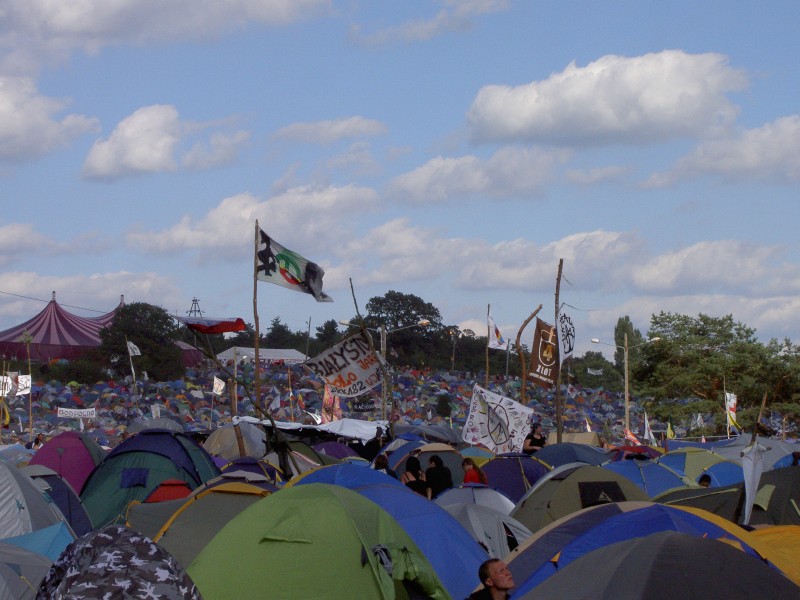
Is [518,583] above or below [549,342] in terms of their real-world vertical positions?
below

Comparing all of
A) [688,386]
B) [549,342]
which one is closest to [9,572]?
[549,342]

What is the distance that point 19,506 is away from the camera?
46.1ft

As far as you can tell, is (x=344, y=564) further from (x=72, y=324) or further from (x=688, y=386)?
(x=72, y=324)

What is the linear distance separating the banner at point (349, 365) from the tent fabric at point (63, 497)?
5.48 m

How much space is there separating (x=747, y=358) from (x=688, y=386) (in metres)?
2.71

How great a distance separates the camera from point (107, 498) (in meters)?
18.3

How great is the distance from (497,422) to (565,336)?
135 inches

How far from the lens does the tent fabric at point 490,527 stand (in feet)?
39.8

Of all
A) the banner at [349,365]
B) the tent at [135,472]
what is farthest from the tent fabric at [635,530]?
the banner at [349,365]

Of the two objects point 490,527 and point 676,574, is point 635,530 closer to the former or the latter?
point 676,574

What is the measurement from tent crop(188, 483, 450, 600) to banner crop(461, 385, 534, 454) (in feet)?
52.2

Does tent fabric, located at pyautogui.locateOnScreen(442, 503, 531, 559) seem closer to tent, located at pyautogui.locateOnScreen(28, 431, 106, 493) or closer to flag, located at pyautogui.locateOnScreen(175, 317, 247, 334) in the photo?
flag, located at pyautogui.locateOnScreen(175, 317, 247, 334)

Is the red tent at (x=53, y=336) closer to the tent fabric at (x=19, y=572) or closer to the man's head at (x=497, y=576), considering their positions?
the tent fabric at (x=19, y=572)

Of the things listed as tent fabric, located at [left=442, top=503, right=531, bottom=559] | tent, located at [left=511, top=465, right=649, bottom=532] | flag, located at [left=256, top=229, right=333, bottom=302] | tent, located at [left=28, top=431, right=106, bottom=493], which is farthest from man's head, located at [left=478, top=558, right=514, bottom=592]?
flag, located at [left=256, top=229, right=333, bottom=302]
